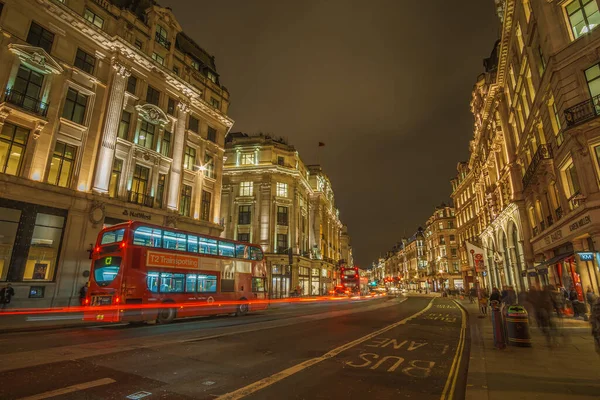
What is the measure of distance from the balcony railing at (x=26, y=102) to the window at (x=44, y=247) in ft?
22.4


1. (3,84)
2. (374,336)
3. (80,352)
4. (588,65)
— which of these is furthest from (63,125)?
(588,65)

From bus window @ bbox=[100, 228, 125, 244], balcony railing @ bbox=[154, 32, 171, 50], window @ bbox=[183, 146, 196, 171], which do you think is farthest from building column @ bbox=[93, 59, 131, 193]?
bus window @ bbox=[100, 228, 125, 244]

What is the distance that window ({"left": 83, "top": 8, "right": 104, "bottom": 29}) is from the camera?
24.0 m

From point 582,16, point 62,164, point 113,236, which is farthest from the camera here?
point 62,164

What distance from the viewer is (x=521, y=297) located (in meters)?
13.0

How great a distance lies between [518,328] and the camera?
9586mm

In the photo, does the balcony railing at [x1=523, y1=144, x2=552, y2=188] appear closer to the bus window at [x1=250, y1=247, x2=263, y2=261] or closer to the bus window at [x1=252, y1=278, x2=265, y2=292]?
the bus window at [x1=250, y1=247, x2=263, y2=261]

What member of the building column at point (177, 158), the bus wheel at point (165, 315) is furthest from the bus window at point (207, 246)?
the building column at point (177, 158)

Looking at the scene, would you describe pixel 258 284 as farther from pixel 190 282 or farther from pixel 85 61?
pixel 85 61

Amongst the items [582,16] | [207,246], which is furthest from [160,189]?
[582,16]

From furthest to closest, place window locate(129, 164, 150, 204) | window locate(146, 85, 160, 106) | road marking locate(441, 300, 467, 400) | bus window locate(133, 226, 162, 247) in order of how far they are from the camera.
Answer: window locate(146, 85, 160, 106)
window locate(129, 164, 150, 204)
bus window locate(133, 226, 162, 247)
road marking locate(441, 300, 467, 400)

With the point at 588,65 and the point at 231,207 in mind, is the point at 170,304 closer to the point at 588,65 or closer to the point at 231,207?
the point at 588,65

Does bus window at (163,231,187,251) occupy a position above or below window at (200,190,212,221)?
below

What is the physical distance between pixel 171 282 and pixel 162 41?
25.5m
